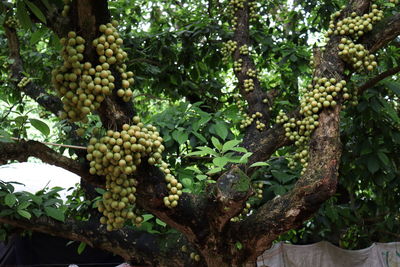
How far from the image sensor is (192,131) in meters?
3.23

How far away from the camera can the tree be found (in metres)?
1.98

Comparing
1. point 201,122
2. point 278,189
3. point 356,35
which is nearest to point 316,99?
point 356,35

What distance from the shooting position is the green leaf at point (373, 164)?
356cm

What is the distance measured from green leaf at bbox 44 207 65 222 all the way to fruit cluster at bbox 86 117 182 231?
38.6 inches

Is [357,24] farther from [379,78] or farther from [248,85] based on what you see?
[248,85]

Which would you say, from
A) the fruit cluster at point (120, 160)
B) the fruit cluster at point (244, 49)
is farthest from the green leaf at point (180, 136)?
the fruit cluster at point (244, 49)

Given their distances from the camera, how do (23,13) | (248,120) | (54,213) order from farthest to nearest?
1. (248,120)
2. (54,213)
3. (23,13)

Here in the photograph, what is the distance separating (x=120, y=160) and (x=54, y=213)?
4.41 ft

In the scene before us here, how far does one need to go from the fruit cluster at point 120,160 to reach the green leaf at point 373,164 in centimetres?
209

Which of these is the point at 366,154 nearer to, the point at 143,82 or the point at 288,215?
the point at 288,215

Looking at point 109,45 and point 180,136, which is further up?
point 180,136

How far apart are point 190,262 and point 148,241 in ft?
1.08

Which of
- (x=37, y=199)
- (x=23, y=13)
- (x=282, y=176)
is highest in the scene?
(x=23, y=13)

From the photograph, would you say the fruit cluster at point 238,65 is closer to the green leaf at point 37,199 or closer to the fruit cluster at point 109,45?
the green leaf at point 37,199
